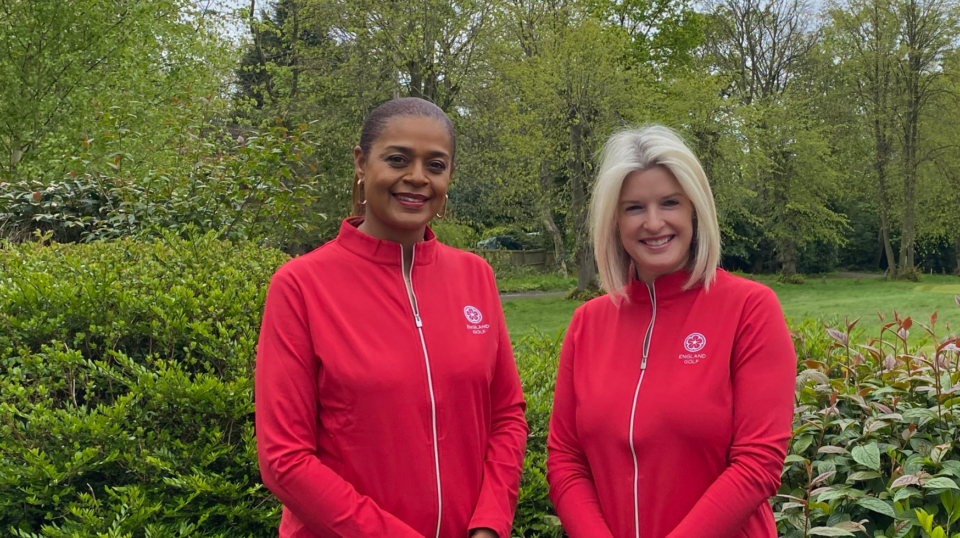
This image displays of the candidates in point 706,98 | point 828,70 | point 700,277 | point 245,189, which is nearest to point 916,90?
point 828,70

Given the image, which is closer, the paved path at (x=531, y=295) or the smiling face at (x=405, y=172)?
the smiling face at (x=405, y=172)

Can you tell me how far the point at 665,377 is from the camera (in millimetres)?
1970

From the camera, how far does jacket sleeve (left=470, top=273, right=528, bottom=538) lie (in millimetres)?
1944

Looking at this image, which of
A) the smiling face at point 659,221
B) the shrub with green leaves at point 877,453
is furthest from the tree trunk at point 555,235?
the smiling face at point 659,221

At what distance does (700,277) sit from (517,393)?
642 millimetres

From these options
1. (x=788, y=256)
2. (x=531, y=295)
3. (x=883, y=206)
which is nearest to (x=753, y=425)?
(x=531, y=295)

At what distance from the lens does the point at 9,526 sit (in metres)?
2.60

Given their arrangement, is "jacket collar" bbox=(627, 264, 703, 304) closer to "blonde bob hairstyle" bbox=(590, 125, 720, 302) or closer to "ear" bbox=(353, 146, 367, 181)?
"blonde bob hairstyle" bbox=(590, 125, 720, 302)

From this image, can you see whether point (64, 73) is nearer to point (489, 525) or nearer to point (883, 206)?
point (489, 525)

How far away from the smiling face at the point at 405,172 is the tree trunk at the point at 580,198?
1677 cm

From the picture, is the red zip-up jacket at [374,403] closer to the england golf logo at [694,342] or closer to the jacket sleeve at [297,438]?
the jacket sleeve at [297,438]

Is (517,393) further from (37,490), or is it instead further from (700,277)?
(37,490)

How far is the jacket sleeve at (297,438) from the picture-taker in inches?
68.2

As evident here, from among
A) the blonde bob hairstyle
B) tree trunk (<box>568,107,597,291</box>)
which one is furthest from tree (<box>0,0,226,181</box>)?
tree trunk (<box>568,107,597,291</box>)
